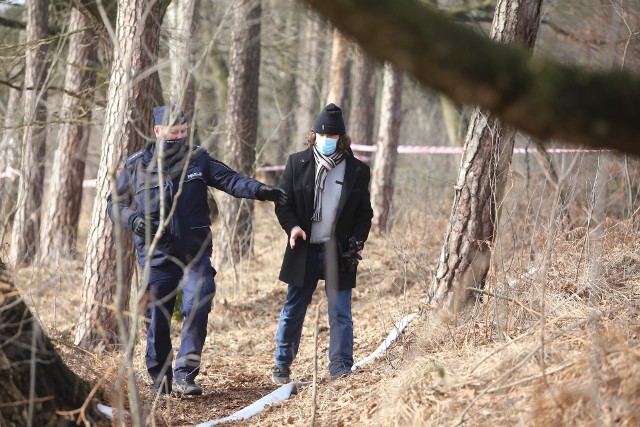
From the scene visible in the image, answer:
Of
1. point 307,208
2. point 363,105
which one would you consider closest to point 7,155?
point 307,208

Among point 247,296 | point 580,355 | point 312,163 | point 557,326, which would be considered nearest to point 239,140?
point 247,296

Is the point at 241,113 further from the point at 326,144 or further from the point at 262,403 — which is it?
the point at 262,403

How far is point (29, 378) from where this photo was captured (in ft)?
14.0

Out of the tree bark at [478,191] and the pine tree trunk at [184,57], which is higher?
the pine tree trunk at [184,57]

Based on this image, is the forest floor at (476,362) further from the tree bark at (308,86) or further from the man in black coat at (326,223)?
the tree bark at (308,86)

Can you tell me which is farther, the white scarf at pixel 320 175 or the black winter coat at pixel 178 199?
the white scarf at pixel 320 175

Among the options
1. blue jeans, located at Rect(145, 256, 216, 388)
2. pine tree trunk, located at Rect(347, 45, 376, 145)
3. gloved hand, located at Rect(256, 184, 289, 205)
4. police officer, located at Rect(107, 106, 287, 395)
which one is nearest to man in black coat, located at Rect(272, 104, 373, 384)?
gloved hand, located at Rect(256, 184, 289, 205)

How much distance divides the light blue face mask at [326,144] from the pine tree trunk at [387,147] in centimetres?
811

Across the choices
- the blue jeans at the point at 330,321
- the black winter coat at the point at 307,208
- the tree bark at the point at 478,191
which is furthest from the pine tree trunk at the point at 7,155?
the tree bark at the point at 478,191

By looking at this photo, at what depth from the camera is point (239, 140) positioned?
1247cm

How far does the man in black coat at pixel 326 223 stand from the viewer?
6.24m

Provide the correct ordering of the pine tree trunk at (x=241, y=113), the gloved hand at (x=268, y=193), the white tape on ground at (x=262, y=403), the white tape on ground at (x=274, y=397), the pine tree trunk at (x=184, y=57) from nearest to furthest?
the pine tree trunk at (x=184, y=57), the white tape on ground at (x=274, y=397), the white tape on ground at (x=262, y=403), the gloved hand at (x=268, y=193), the pine tree trunk at (x=241, y=113)

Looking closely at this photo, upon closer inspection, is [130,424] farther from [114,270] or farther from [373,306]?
[373,306]

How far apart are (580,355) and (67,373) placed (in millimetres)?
2648
